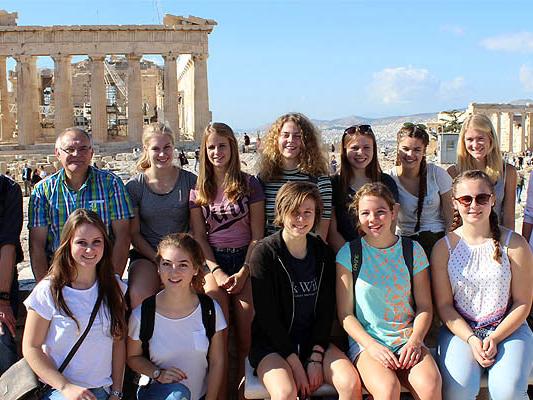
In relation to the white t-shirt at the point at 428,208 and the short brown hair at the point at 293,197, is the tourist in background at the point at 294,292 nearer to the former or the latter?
the short brown hair at the point at 293,197

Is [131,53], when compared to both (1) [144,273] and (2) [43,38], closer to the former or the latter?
(2) [43,38]

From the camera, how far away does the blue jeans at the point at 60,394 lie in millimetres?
4004

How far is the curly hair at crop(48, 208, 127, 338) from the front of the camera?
4180 mm

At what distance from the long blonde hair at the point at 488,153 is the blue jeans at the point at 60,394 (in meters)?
3.40

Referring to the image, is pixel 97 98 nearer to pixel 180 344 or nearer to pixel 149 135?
pixel 149 135

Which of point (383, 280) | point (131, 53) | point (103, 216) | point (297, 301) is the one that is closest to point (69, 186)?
point (103, 216)

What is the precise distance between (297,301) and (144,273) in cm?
122

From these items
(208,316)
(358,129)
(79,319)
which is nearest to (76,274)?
(79,319)

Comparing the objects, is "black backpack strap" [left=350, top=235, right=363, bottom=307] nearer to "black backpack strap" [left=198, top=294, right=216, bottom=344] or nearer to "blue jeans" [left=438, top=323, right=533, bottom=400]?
"blue jeans" [left=438, top=323, right=533, bottom=400]

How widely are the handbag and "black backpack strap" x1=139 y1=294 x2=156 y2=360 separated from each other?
0.30 meters

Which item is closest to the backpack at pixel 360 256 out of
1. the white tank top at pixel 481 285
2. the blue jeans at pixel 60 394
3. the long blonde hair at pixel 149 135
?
the white tank top at pixel 481 285

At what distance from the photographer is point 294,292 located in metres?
4.46

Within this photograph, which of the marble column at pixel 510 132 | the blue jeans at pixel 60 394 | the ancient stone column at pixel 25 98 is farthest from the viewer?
the marble column at pixel 510 132

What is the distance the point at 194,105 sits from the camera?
37.5 m
